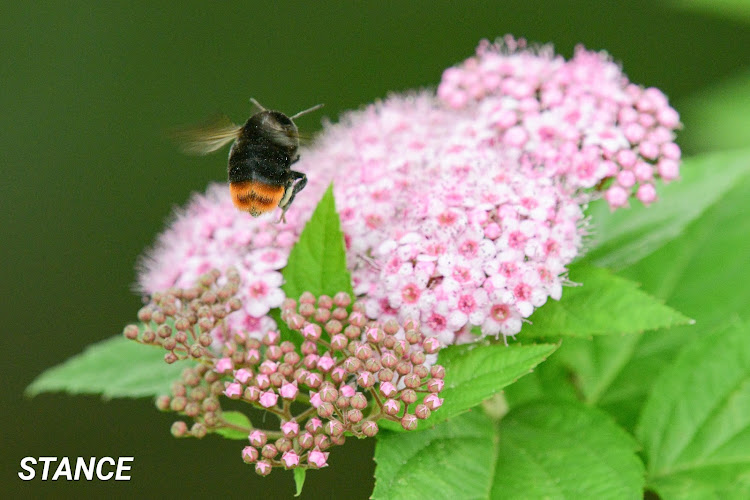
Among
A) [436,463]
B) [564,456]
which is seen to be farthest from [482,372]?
[564,456]

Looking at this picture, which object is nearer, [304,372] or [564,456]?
[304,372]

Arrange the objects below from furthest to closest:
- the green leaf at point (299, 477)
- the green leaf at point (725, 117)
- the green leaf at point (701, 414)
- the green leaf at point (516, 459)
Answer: the green leaf at point (725, 117) < the green leaf at point (701, 414) < the green leaf at point (516, 459) < the green leaf at point (299, 477)

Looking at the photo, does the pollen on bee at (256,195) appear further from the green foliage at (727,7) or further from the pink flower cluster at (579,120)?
the green foliage at (727,7)

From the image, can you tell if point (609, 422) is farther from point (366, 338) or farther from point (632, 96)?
point (632, 96)

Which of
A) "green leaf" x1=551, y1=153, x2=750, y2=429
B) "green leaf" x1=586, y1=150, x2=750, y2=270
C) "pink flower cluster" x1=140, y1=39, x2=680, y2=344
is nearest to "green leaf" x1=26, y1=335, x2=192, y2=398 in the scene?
"pink flower cluster" x1=140, y1=39, x2=680, y2=344

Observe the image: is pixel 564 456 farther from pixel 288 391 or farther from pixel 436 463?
pixel 288 391

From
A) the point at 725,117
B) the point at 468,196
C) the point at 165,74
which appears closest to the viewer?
the point at 468,196

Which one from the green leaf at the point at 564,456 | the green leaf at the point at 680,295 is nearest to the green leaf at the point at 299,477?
the green leaf at the point at 564,456
